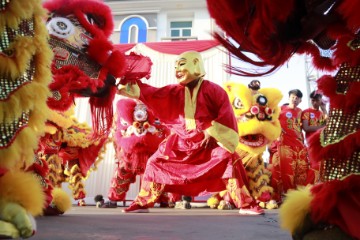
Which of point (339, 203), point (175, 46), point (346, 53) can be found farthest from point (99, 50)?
point (175, 46)

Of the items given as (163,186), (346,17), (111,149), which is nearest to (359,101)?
(346,17)

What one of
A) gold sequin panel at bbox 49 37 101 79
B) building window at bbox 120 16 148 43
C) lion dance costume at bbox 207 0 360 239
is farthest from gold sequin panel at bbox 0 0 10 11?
building window at bbox 120 16 148 43

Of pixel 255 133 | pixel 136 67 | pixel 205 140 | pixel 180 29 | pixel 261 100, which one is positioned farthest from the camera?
pixel 180 29

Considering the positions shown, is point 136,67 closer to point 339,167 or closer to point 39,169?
point 39,169

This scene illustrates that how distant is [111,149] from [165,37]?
386cm

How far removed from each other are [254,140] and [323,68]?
2862 mm

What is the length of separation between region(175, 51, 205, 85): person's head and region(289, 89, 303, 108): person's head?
214 centimetres

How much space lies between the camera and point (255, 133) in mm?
3844

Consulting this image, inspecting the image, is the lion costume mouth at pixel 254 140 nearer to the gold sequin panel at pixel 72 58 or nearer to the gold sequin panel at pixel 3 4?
the gold sequin panel at pixel 72 58

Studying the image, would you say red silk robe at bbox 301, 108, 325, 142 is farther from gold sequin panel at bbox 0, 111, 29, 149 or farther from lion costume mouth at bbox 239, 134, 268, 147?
gold sequin panel at bbox 0, 111, 29, 149

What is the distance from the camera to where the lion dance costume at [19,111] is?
0.84 m

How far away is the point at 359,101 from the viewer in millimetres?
887

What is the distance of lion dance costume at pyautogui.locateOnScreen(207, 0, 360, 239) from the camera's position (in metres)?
0.87

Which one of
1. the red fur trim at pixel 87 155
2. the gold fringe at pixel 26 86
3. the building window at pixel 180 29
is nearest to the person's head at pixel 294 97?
the red fur trim at pixel 87 155
